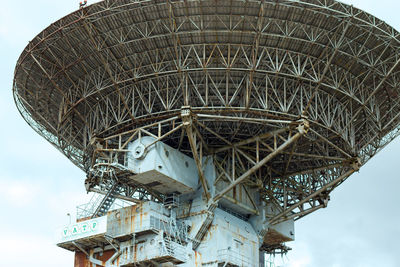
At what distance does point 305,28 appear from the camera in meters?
41.1

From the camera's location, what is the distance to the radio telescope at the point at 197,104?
41000 mm

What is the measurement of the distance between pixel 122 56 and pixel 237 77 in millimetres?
7593

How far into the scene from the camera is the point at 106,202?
153 ft

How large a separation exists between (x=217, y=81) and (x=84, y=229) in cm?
1346

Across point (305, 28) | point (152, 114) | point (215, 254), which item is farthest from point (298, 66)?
point (215, 254)

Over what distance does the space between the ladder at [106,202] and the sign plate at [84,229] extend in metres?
1.27

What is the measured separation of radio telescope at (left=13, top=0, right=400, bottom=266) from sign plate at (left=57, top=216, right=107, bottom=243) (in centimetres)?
8

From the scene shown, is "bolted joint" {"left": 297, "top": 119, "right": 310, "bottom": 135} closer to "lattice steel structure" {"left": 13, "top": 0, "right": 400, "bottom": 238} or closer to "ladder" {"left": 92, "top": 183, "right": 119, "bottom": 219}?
"lattice steel structure" {"left": 13, "top": 0, "right": 400, "bottom": 238}

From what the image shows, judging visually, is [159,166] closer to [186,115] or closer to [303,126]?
[186,115]

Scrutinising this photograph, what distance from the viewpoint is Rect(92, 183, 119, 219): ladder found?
45753 mm

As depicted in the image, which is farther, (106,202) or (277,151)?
(106,202)

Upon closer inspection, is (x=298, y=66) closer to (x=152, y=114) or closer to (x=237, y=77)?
(x=237, y=77)

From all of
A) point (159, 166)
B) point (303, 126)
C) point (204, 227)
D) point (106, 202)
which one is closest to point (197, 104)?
point (159, 166)

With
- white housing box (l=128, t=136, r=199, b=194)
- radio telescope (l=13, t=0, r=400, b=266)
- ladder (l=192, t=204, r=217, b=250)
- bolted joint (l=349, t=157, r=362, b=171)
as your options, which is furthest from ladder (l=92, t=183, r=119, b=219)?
bolted joint (l=349, t=157, r=362, b=171)
